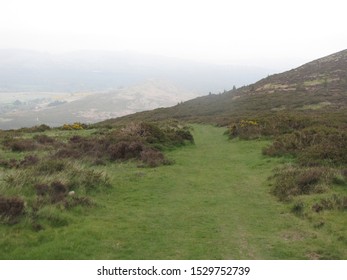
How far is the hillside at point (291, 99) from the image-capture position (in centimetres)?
5069

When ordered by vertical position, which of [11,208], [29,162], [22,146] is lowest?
[11,208]

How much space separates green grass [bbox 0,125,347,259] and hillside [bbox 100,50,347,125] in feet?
93.4

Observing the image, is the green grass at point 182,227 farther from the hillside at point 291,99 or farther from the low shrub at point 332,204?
the hillside at point 291,99

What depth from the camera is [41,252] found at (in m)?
8.91

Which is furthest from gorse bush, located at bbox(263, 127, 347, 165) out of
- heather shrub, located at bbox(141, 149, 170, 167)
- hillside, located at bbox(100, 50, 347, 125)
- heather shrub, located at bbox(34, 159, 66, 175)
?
hillside, located at bbox(100, 50, 347, 125)

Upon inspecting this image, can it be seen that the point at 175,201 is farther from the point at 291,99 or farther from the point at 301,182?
the point at 291,99

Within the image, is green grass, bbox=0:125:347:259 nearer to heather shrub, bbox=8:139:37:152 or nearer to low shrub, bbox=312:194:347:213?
low shrub, bbox=312:194:347:213

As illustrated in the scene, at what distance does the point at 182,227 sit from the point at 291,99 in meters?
49.3

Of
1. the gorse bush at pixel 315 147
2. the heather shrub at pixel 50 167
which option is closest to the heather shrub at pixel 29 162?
the heather shrub at pixel 50 167

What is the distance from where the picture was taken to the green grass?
9.16 m

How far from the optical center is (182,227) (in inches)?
431

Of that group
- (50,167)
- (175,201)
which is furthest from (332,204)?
(50,167)

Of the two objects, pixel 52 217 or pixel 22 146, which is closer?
pixel 52 217

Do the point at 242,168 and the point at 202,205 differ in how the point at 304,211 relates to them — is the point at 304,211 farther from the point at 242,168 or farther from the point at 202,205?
the point at 242,168
